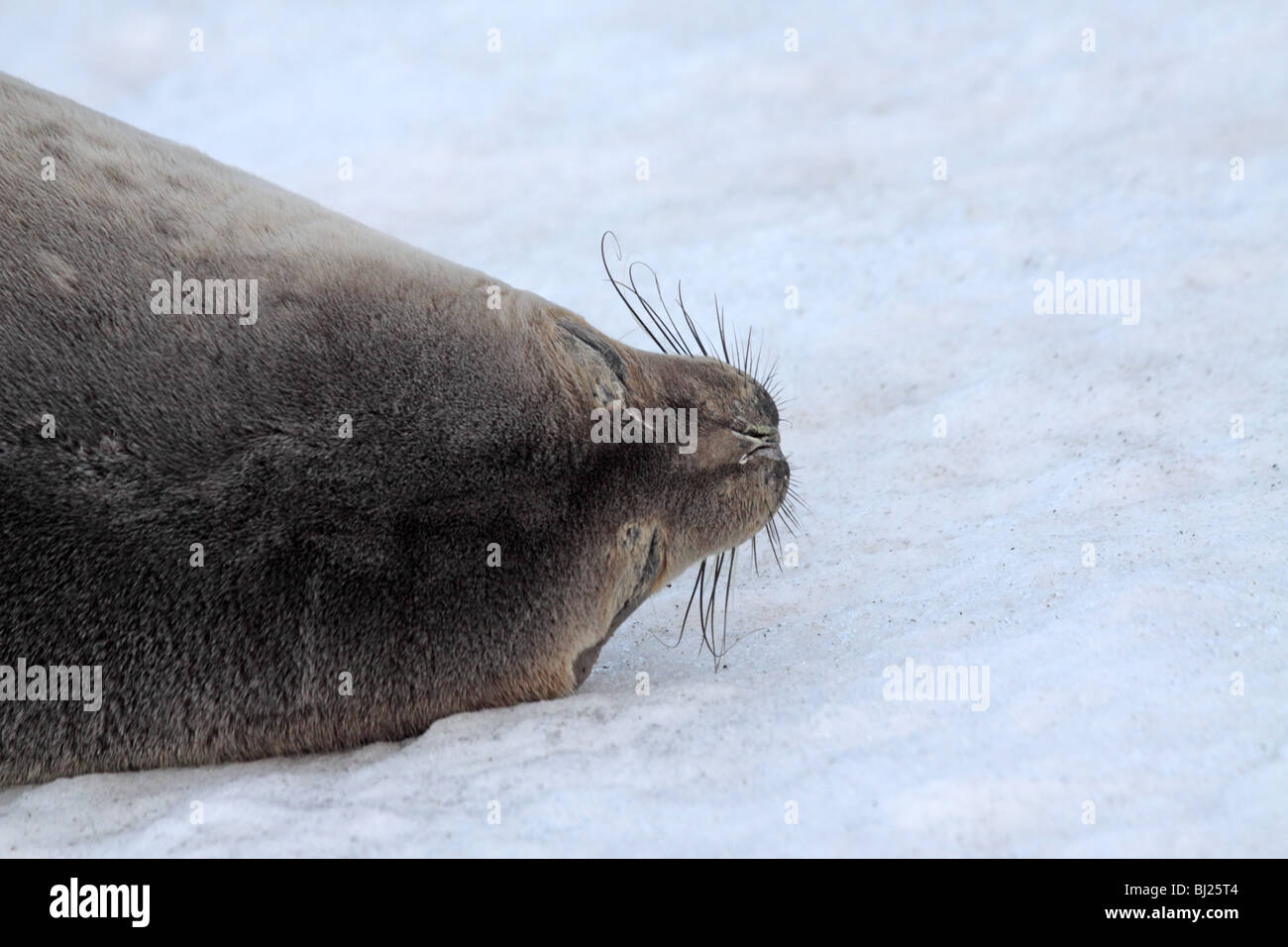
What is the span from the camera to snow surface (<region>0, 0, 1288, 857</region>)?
102 inches

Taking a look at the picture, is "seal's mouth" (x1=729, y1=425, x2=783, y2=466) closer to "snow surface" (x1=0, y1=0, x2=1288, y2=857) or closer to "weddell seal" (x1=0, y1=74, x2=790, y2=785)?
"weddell seal" (x1=0, y1=74, x2=790, y2=785)

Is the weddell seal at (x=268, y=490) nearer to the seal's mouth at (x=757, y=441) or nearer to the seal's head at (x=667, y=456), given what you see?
the seal's head at (x=667, y=456)

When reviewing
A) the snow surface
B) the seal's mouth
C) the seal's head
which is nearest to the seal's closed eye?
the seal's head

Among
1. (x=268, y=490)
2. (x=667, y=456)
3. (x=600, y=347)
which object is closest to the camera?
(x=268, y=490)

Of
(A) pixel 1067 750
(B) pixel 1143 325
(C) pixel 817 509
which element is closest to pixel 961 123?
(B) pixel 1143 325

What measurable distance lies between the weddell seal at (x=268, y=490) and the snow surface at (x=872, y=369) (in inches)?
6.6

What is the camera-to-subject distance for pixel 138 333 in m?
2.99

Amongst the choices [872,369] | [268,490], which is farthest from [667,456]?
[872,369]

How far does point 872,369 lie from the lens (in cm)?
581

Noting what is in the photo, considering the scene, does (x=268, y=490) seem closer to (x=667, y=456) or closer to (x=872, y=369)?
(x=667, y=456)

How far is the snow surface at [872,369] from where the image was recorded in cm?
260

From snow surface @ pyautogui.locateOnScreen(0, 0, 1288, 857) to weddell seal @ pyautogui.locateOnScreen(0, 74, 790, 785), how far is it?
0.55ft

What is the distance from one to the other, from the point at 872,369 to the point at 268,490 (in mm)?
3534

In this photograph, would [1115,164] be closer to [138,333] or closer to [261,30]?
[138,333]
